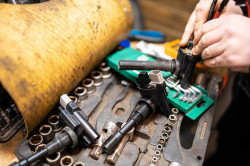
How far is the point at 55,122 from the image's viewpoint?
33.4 inches

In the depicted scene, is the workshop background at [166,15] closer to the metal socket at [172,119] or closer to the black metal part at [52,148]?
the metal socket at [172,119]

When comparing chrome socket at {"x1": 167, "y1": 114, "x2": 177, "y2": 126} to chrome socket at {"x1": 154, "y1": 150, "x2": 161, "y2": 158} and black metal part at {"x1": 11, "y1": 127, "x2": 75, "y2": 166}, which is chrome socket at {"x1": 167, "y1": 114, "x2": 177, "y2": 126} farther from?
black metal part at {"x1": 11, "y1": 127, "x2": 75, "y2": 166}

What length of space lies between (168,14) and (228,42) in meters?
1.75

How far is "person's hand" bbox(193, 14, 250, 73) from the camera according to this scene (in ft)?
2.39

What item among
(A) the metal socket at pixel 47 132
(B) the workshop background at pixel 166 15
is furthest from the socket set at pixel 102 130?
(B) the workshop background at pixel 166 15

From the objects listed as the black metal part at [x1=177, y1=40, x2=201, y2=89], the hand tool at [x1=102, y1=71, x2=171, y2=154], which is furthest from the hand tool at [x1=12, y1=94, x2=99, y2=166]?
the black metal part at [x1=177, y1=40, x2=201, y2=89]

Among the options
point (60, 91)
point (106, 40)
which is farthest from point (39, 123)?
point (106, 40)

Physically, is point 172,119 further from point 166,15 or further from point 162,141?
point 166,15

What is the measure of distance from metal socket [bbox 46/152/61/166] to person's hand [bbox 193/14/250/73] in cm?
69

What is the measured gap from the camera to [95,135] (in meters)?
0.74

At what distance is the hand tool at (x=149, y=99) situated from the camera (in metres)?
0.82

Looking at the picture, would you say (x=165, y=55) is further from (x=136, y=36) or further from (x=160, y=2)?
(x=160, y=2)

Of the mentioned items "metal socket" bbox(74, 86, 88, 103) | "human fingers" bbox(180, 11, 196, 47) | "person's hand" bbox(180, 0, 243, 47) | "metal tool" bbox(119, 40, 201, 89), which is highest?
"person's hand" bbox(180, 0, 243, 47)

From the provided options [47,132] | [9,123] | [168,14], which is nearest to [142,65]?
[47,132]
